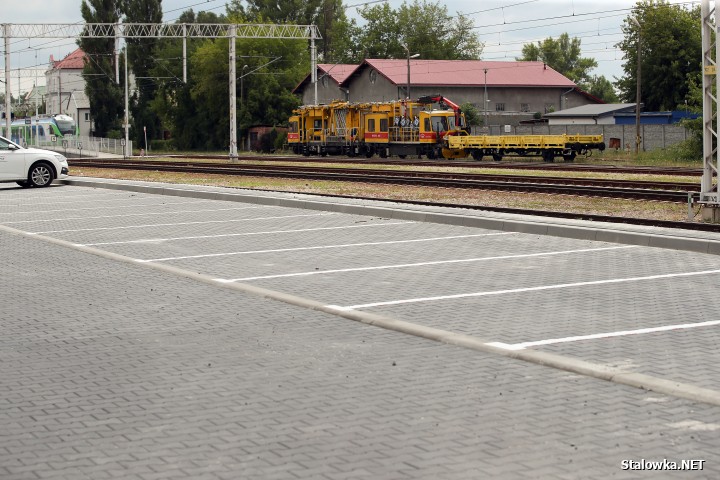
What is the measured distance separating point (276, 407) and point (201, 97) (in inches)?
Answer: 3771

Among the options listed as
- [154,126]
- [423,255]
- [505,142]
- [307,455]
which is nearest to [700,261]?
[423,255]

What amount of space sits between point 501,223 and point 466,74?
74.6 meters

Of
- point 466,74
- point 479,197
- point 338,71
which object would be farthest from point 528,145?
point 338,71

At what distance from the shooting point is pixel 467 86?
88.1m

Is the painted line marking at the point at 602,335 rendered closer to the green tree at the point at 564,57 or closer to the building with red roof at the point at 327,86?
the building with red roof at the point at 327,86

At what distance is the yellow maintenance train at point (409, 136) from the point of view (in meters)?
49.1

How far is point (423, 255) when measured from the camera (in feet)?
45.0

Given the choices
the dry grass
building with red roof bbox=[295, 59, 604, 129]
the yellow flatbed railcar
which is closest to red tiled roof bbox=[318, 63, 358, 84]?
building with red roof bbox=[295, 59, 604, 129]

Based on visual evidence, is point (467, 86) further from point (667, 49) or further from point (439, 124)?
point (439, 124)

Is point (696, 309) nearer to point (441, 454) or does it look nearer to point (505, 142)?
point (441, 454)

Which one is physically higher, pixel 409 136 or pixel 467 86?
pixel 467 86

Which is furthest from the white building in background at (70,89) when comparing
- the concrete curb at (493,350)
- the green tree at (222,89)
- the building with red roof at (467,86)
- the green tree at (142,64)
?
the concrete curb at (493,350)

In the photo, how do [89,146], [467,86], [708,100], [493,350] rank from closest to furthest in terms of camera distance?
[493,350] < [708,100] < [89,146] < [467,86]

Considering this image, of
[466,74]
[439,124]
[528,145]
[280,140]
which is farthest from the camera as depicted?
[466,74]
